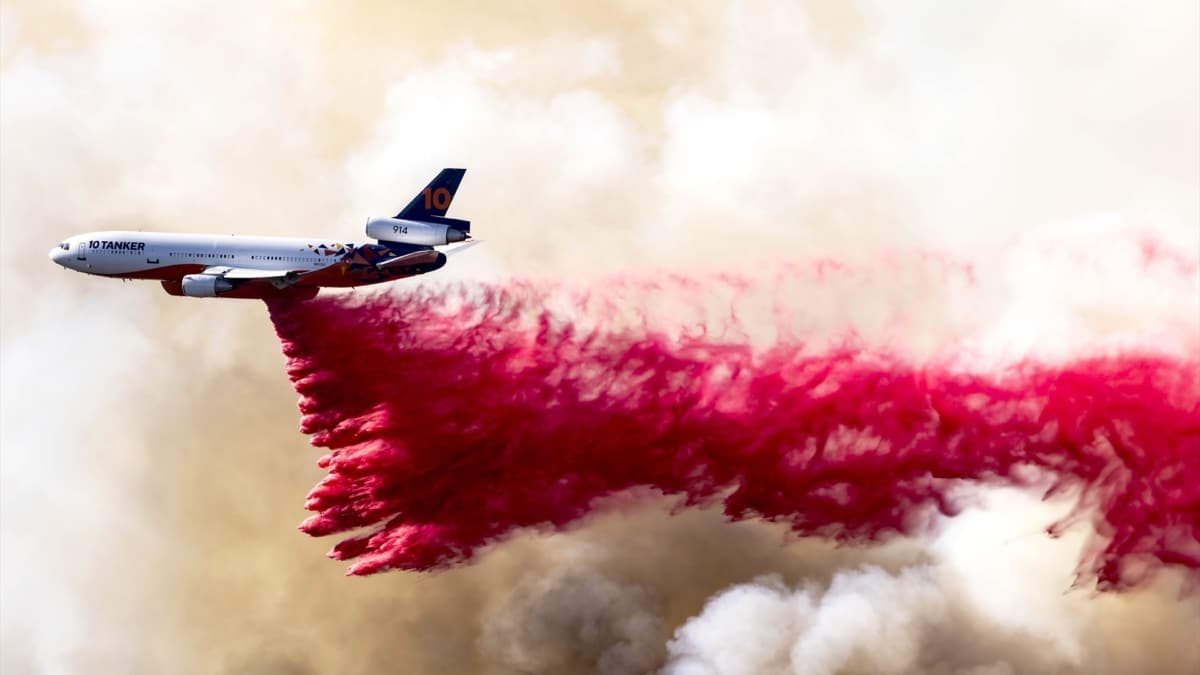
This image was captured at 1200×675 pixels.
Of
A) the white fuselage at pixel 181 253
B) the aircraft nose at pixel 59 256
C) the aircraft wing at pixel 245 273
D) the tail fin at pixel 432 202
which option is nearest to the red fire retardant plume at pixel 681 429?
the aircraft wing at pixel 245 273

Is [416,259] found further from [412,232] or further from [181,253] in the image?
[181,253]

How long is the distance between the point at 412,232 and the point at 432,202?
174cm

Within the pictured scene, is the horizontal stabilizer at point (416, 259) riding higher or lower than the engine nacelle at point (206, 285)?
lower

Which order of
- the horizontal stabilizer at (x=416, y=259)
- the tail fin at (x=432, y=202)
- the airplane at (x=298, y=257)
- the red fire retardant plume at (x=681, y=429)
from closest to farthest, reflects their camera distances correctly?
the red fire retardant plume at (x=681, y=429) < the horizontal stabilizer at (x=416, y=259) < the airplane at (x=298, y=257) < the tail fin at (x=432, y=202)

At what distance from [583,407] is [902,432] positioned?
42.6 ft

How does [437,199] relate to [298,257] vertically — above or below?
above

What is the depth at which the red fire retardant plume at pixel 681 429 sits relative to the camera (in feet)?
214

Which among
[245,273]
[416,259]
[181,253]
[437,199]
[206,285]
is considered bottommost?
[416,259]

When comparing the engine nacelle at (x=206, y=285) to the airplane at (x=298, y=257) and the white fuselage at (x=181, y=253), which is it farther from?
the white fuselage at (x=181, y=253)

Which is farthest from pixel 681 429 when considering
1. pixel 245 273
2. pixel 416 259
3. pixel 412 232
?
pixel 245 273

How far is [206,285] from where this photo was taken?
7962cm

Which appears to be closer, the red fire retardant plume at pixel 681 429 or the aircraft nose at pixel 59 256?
the red fire retardant plume at pixel 681 429

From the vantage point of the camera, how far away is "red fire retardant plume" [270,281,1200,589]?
2574 inches

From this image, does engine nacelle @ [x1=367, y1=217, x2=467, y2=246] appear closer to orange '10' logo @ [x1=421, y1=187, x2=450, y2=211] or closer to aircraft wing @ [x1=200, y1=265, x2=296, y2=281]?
orange '10' logo @ [x1=421, y1=187, x2=450, y2=211]
